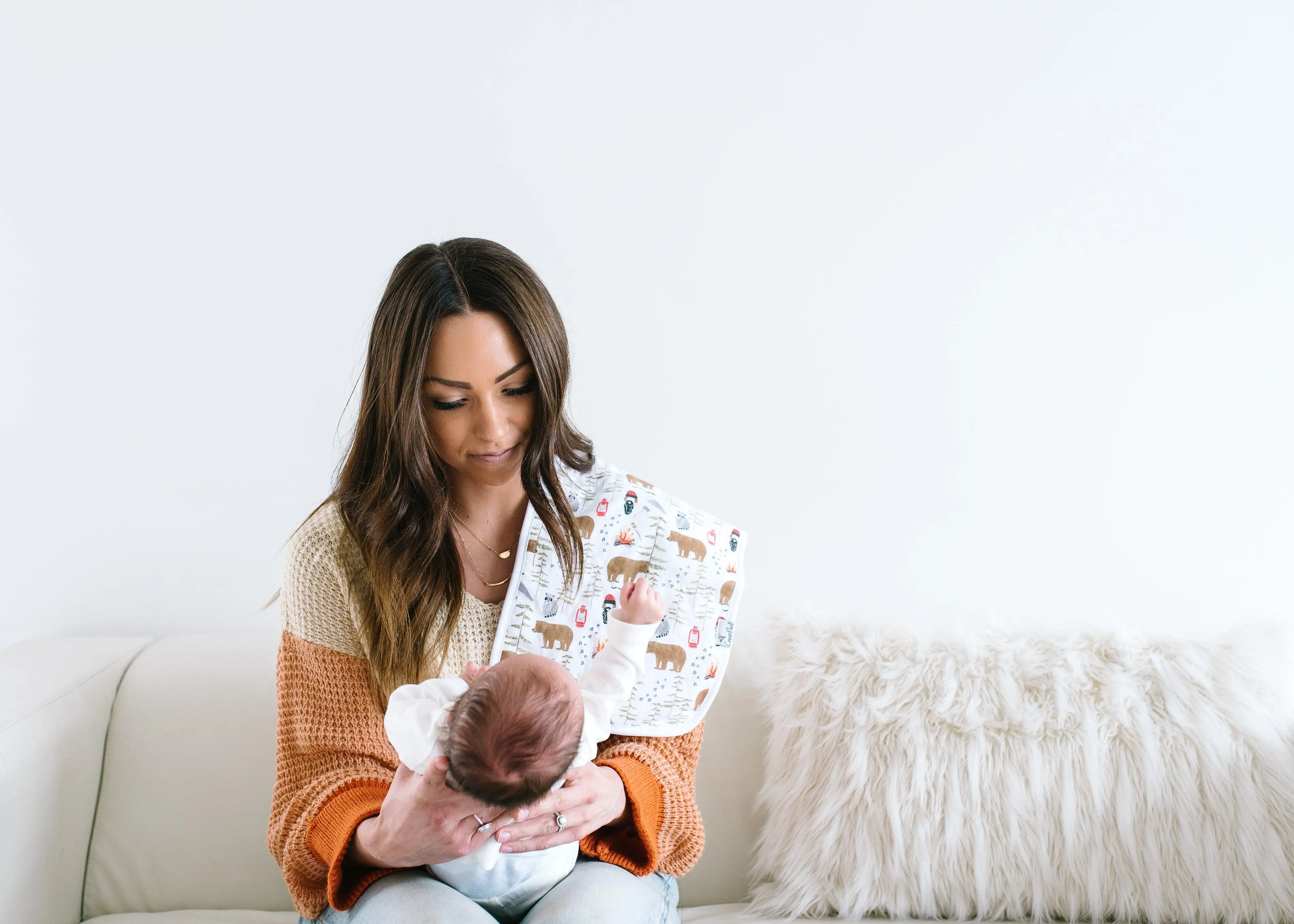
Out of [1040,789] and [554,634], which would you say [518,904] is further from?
[1040,789]

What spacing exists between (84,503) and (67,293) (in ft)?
1.45

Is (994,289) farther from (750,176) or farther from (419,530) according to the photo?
(419,530)

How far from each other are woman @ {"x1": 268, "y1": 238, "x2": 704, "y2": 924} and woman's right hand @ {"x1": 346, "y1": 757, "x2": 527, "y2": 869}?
0.08 m

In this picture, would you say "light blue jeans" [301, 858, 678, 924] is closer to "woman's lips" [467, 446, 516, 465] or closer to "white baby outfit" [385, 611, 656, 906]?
"white baby outfit" [385, 611, 656, 906]

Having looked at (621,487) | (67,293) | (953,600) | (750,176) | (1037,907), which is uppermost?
(750,176)

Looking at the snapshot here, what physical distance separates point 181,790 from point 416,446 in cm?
89

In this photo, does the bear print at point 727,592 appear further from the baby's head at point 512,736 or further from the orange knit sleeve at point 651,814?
the baby's head at point 512,736

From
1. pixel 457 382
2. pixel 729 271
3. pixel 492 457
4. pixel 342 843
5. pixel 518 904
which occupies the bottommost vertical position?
pixel 518 904

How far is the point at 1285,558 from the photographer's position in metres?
1.99

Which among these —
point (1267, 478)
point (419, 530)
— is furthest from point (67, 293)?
point (1267, 478)

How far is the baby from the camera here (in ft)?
3.07

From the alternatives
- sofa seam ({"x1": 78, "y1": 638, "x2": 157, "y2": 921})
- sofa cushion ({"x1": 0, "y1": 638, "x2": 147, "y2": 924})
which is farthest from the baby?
sofa seam ({"x1": 78, "y1": 638, "x2": 157, "y2": 921})

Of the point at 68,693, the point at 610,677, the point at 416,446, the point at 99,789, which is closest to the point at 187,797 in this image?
the point at 99,789

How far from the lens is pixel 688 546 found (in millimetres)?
1485
